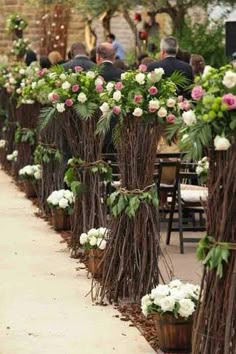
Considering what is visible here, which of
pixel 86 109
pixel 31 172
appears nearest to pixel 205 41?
pixel 31 172

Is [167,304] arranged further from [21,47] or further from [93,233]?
[21,47]

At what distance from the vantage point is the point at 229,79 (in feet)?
21.3

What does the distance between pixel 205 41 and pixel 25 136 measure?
6649 millimetres

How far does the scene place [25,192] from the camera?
16422 millimetres

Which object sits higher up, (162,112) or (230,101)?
(230,101)

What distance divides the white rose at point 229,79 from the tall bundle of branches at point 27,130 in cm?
990

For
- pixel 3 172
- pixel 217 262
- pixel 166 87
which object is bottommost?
pixel 3 172

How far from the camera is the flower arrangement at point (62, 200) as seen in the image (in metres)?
12.7

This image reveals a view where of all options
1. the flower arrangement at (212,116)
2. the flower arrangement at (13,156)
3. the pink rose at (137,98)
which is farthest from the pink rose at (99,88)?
the flower arrangement at (13,156)

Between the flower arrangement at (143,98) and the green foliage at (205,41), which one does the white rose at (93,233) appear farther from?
the green foliage at (205,41)

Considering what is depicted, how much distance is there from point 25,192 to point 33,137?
2.38 feet

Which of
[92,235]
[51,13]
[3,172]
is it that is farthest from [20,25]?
[92,235]

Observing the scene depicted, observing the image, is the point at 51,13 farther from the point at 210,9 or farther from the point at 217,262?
the point at 217,262

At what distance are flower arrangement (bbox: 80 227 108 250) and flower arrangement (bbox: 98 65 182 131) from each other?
955 mm
